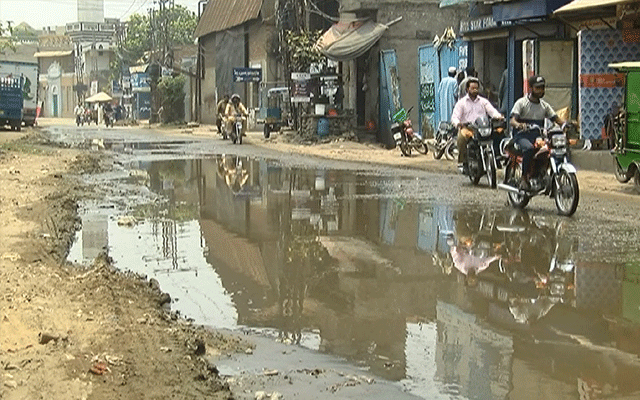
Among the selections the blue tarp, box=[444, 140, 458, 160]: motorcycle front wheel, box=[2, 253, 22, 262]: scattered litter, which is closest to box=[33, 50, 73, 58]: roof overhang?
box=[444, 140, 458, 160]: motorcycle front wheel

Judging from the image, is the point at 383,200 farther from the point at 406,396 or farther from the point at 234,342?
the point at 406,396

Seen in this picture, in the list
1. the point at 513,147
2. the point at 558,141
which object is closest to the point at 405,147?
the point at 513,147

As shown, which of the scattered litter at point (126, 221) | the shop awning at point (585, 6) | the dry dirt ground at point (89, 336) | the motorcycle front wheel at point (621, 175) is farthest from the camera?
the shop awning at point (585, 6)

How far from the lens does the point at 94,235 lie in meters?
11.5

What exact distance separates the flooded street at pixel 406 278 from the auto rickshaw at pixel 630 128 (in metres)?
1.89

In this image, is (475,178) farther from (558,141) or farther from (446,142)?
(446,142)

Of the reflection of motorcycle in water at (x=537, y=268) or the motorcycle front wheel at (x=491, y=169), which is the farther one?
the motorcycle front wheel at (x=491, y=169)

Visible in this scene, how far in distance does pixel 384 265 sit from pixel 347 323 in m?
2.34

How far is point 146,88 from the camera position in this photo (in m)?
76.3

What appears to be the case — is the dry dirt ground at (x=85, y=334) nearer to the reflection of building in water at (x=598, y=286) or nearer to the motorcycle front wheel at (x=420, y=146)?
the reflection of building in water at (x=598, y=286)

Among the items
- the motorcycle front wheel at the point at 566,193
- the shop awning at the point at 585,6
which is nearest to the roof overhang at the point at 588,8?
the shop awning at the point at 585,6

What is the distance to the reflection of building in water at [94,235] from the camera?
406 inches

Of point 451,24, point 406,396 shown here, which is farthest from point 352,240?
point 451,24

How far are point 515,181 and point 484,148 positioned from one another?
263cm
